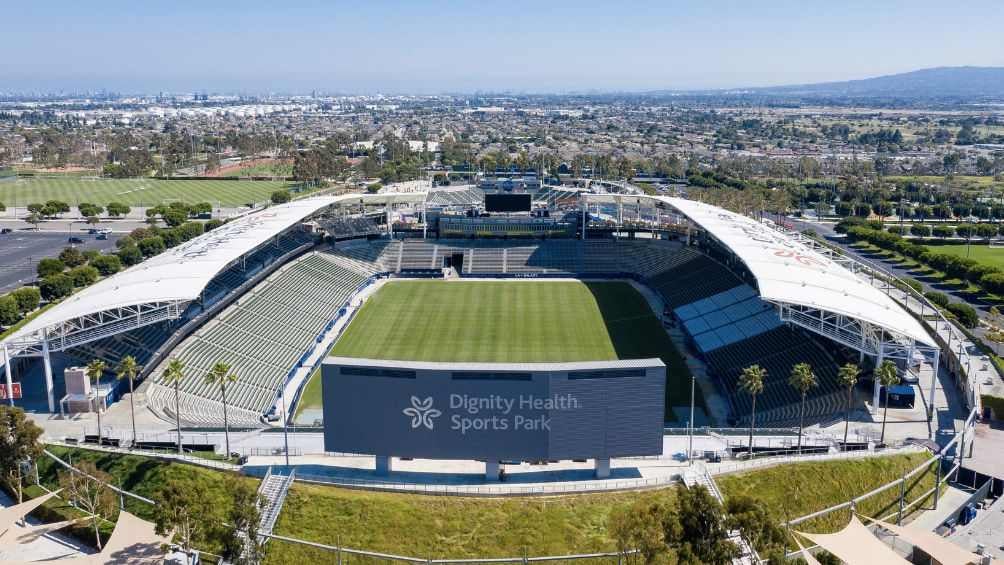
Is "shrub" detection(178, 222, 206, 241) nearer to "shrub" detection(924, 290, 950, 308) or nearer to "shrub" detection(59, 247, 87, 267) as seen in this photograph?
"shrub" detection(59, 247, 87, 267)

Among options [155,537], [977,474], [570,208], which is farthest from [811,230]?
[155,537]

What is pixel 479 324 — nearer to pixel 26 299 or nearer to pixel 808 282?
pixel 808 282

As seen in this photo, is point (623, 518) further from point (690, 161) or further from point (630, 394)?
point (690, 161)

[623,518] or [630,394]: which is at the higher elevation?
[630,394]

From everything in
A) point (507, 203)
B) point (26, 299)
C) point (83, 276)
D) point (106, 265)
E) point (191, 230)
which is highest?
point (507, 203)

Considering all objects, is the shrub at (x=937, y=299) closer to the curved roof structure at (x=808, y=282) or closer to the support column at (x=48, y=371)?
the curved roof structure at (x=808, y=282)

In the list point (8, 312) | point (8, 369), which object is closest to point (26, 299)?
point (8, 312)

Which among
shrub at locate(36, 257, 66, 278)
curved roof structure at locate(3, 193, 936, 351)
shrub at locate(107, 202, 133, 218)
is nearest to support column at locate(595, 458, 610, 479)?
curved roof structure at locate(3, 193, 936, 351)

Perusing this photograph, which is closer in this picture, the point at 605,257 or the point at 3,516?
the point at 3,516
